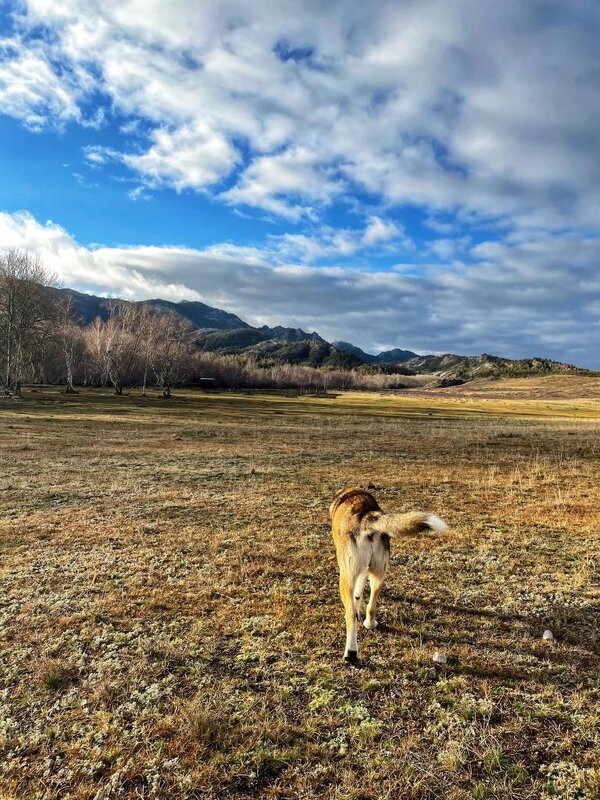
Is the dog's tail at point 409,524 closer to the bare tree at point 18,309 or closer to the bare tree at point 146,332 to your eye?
the bare tree at point 18,309

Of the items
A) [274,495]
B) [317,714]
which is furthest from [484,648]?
[274,495]

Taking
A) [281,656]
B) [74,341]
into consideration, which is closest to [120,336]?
[74,341]

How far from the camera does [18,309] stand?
56594 mm

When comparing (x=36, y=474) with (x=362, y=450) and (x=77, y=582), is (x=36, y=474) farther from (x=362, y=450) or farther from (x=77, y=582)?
(x=362, y=450)

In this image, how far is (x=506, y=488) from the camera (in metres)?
15.4

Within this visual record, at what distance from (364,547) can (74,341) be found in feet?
317

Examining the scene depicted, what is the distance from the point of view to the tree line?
188 ft

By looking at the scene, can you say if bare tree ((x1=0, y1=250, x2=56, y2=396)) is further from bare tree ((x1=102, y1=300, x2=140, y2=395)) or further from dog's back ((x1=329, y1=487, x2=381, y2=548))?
dog's back ((x1=329, y1=487, x2=381, y2=548))

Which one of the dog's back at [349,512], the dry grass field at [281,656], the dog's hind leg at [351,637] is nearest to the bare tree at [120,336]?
the dry grass field at [281,656]

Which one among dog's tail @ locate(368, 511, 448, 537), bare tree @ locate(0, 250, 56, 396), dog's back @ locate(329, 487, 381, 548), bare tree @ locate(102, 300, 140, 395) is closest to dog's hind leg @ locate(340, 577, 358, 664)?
dog's back @ locate(329, 487, 381, 548)

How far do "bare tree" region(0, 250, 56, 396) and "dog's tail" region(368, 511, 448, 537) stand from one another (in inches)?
2415

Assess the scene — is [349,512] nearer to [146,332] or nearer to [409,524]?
[409,524]

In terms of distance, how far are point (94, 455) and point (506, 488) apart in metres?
18.5

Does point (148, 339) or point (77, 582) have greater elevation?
point (148, 339)
